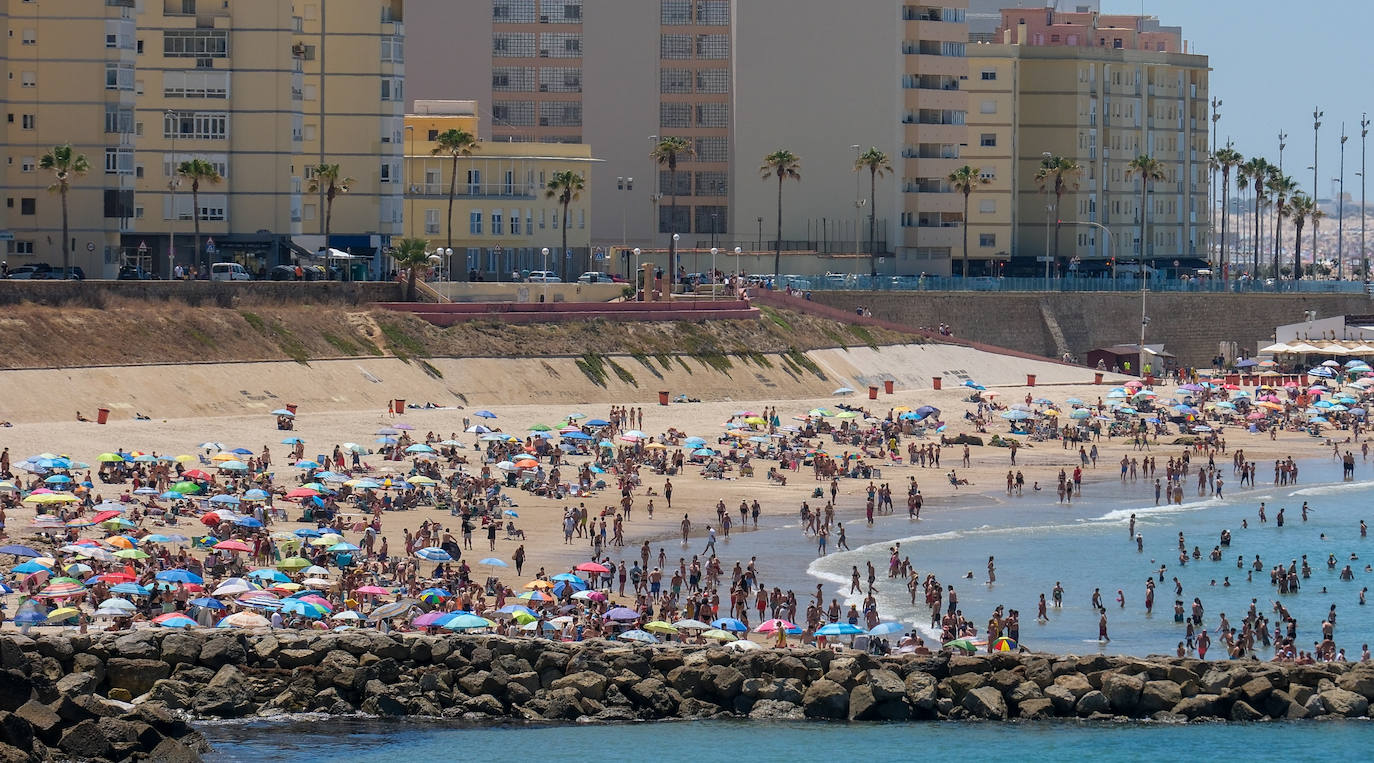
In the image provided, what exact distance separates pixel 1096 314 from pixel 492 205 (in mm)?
33078

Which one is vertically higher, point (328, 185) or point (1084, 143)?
point (1084, 143)

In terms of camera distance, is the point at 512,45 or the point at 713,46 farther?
the point at 512,45

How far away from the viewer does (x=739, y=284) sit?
3752 inches

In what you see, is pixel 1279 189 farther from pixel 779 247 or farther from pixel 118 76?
pixel 118 76

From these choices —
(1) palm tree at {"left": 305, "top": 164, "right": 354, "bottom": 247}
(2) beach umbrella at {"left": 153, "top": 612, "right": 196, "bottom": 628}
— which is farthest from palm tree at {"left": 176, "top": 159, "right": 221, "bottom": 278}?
(2) beach umbrella at {"left": 153, "top": 612, "right": 196, "bottom": 628}

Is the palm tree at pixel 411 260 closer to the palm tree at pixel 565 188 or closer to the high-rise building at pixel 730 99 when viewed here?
the palm tree at pixel 565 188

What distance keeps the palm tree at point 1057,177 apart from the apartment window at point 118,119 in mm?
60104

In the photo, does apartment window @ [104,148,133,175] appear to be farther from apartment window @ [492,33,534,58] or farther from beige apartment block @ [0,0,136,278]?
apartment window @ [492,33,534,58]

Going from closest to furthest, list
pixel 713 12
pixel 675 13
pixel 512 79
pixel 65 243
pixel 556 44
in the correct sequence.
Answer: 1. pixel 65 243
2. pixel 713 12
3. pixel 675 13
4. pixel 556 44
5. pixel 512 79

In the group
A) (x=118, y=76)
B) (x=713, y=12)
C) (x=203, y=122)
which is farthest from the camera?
(x=713, y=12)

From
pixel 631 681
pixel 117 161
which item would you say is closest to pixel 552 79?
pixel 117 161

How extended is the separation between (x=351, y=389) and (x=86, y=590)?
33.2 m

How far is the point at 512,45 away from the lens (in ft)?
400

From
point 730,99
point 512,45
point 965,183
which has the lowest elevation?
point 965,183
